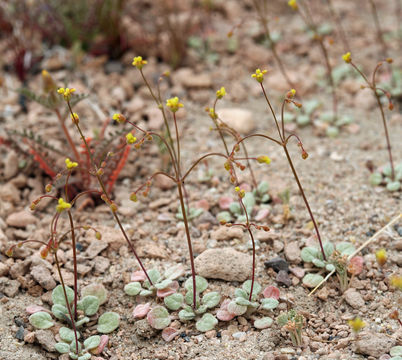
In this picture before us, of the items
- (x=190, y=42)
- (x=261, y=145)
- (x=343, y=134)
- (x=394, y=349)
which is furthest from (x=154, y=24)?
(x=394, y=349)

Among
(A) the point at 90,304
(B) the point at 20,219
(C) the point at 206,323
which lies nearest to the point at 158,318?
(C) the point at 206,323

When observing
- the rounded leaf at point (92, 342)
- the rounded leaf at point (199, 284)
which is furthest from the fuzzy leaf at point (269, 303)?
the rounded leaf at point (92, 342)

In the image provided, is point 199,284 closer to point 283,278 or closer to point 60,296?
point 283,278

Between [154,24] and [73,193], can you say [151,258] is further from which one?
[154,24]

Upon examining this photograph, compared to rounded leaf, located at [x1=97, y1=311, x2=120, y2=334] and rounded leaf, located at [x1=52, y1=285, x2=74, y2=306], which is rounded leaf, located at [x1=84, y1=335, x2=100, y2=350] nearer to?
rounded leaf, located at [x1=97, y1=311, x2=120, y2=334]

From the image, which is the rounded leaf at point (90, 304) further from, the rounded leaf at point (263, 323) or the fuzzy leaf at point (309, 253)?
the fuzzy leaf at point (309, 253)

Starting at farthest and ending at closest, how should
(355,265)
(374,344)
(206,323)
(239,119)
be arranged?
(239,119), (355,265), (206,323), (374,344)

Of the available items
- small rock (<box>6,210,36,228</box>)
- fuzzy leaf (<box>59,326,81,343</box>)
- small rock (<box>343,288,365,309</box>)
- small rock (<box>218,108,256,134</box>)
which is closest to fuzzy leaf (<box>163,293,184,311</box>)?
fuzzy leaf (<box>59,326,81,343</box>)
